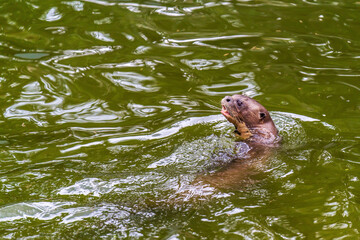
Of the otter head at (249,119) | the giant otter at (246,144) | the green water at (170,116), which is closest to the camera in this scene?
the green water at (170,116)

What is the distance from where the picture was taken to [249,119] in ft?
21.9

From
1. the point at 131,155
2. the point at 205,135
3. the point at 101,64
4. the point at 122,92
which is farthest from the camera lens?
the point at 101,64

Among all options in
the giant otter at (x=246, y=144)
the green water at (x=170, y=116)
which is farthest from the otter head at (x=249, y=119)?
the green water at (x=170, y=116)

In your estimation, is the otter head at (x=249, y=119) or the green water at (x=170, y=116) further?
the otter head at (x=249, y=119)

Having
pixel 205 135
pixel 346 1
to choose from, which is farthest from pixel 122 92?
pixel 346 1

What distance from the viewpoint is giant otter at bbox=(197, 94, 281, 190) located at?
5566mm

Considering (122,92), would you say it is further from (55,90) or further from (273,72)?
(273,72)

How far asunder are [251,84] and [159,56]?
1626 mm

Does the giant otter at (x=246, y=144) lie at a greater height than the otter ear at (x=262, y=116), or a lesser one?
lesser

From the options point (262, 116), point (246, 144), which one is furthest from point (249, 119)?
point (246, 144)

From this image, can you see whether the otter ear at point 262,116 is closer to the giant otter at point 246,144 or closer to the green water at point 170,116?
the giant otter at point 246,144

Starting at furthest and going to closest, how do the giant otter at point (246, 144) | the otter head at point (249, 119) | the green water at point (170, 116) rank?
the otter head at point (249, 119) < the giant otter at point (246, 144) < the green water at point (170, 116)

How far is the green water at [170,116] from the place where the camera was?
4945 mm

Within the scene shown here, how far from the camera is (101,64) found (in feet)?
28.2
